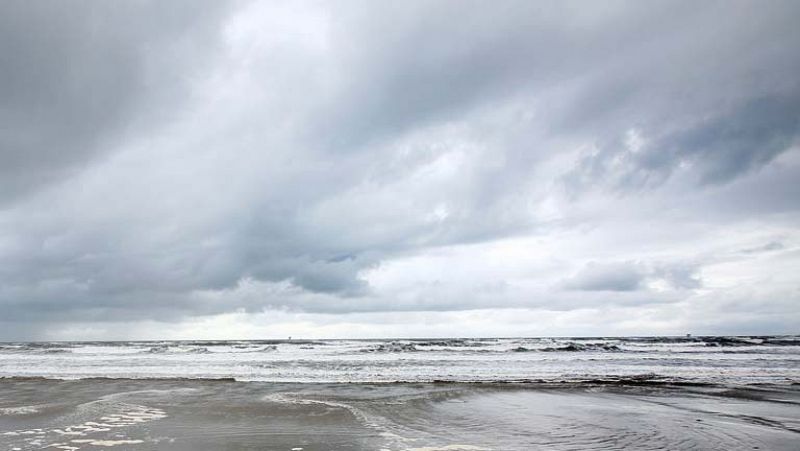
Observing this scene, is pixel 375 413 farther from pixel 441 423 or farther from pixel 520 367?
pixel 520 367

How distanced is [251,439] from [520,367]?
27.7 meters

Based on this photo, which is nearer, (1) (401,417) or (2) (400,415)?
(1) (401,417)

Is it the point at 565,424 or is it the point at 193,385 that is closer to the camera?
the point at 565,424

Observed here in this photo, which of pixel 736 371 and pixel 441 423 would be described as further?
pixel 736 371

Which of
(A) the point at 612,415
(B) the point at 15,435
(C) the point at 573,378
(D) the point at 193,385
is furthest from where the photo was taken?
(C) the point at 573,378

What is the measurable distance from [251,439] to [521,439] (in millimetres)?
6176

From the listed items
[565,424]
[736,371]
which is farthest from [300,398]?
[736,371]

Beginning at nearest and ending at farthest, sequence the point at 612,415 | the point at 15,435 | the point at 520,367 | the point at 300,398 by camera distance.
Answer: the point at 15,435 < the point at 612,415 < the point at 300,398 < the point at 520,367

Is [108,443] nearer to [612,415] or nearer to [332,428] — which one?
[332,428]

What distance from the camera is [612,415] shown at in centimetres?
1482

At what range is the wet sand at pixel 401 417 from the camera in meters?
11.0

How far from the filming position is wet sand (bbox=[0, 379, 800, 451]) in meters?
11.0

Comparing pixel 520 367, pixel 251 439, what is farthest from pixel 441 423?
pixel 520 367

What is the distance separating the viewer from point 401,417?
14383 mm
